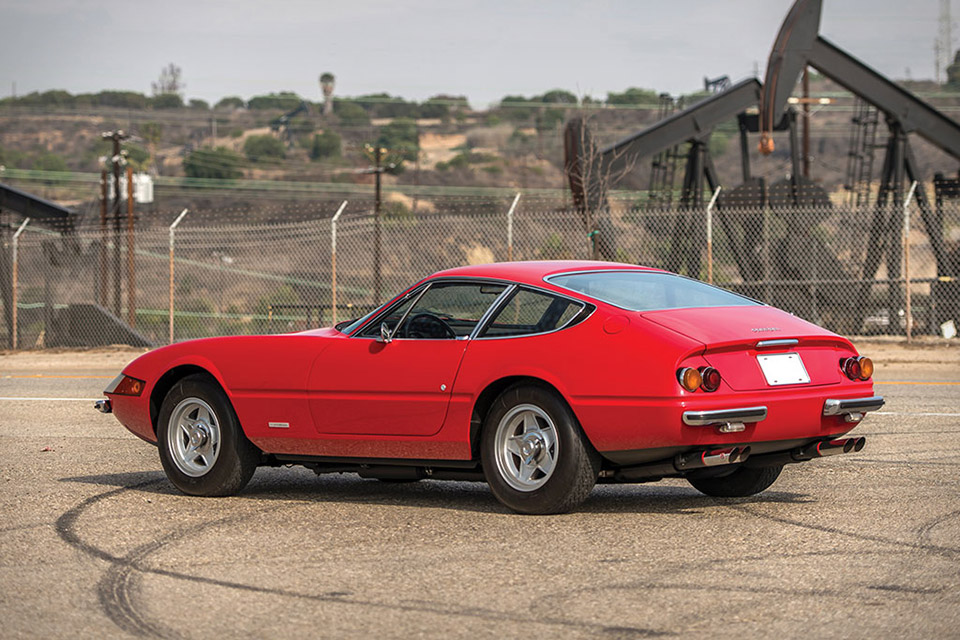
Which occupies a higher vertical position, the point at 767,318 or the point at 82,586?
the point at 767,318

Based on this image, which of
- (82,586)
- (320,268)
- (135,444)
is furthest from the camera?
(320,268)

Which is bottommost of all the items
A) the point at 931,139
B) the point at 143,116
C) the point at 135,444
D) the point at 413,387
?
the point at 135,444

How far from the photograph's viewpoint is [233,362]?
7211 mm

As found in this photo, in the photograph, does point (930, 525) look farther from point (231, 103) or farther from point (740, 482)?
point (231, 103)

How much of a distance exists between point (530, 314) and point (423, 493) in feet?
4.88

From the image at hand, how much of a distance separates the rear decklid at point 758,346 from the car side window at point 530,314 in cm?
44

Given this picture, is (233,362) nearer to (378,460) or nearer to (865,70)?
(378,460)

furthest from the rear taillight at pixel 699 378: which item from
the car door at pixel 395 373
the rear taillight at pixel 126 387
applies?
the rear taillight at pixel 126 387

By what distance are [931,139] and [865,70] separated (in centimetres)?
247

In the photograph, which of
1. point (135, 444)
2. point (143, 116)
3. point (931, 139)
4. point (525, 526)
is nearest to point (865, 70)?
point (931, 139)

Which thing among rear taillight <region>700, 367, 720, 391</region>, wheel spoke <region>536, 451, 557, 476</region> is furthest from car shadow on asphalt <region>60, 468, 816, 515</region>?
rear taillight <region>700, 367, 720, 391</region>

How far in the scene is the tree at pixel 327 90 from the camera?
15412cm

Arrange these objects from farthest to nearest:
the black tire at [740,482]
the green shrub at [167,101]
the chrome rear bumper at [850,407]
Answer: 1. the green shrub at [167,101]
2. the black tire at [740,482]
3. the chrome rear bumper at [850,407]

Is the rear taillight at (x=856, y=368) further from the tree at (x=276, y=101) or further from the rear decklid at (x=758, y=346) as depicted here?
the tree at (x=276, y=101)
